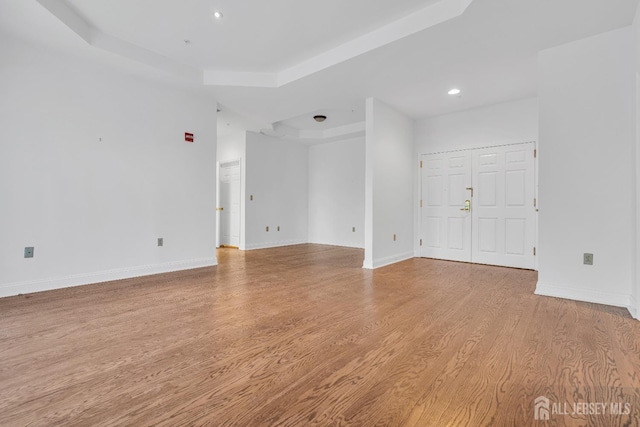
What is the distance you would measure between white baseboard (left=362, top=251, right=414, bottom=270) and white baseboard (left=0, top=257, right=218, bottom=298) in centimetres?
246

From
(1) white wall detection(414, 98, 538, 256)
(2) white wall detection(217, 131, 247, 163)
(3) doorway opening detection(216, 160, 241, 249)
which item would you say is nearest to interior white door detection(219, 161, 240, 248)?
(3) doorway opening detection(216, 160, 241, 249)

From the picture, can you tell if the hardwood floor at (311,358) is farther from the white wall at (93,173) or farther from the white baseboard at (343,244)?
the white baseboard at (343,244)

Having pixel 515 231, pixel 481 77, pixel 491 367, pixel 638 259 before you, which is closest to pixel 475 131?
pixel 481 77

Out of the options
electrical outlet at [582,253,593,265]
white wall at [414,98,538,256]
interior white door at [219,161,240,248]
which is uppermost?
white wall at [414,98,538,256]

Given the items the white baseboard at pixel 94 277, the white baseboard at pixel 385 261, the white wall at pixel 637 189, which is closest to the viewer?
the white wall at pixel 637 189

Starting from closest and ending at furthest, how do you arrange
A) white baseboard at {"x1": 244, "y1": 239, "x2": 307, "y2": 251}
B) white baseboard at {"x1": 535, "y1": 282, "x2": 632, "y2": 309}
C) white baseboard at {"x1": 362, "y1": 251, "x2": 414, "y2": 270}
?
white baseboard at {"x1": 535, "y1": 282, "x2": 632, "y2": 309}, white baseboard at {"x1": 362, "y1": 251, "x2": 414, "y2": 270}, white baseboard at {"x1": 244, "y1": 239, "x2": 307, "y2": 251}

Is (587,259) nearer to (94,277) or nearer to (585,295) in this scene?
(585,295)

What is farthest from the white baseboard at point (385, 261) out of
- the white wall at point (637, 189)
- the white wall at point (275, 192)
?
the white wall at point (275, 192)

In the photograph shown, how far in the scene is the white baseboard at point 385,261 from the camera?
449 cm

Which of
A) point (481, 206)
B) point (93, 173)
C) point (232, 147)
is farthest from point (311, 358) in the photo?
point (232, 147)

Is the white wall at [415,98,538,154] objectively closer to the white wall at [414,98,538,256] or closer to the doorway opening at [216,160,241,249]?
the white wall at [414,98,538,256]

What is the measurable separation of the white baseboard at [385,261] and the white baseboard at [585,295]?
200 cm

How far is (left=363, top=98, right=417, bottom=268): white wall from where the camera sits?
14.8ft

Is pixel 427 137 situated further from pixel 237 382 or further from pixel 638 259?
pixel 237 382
